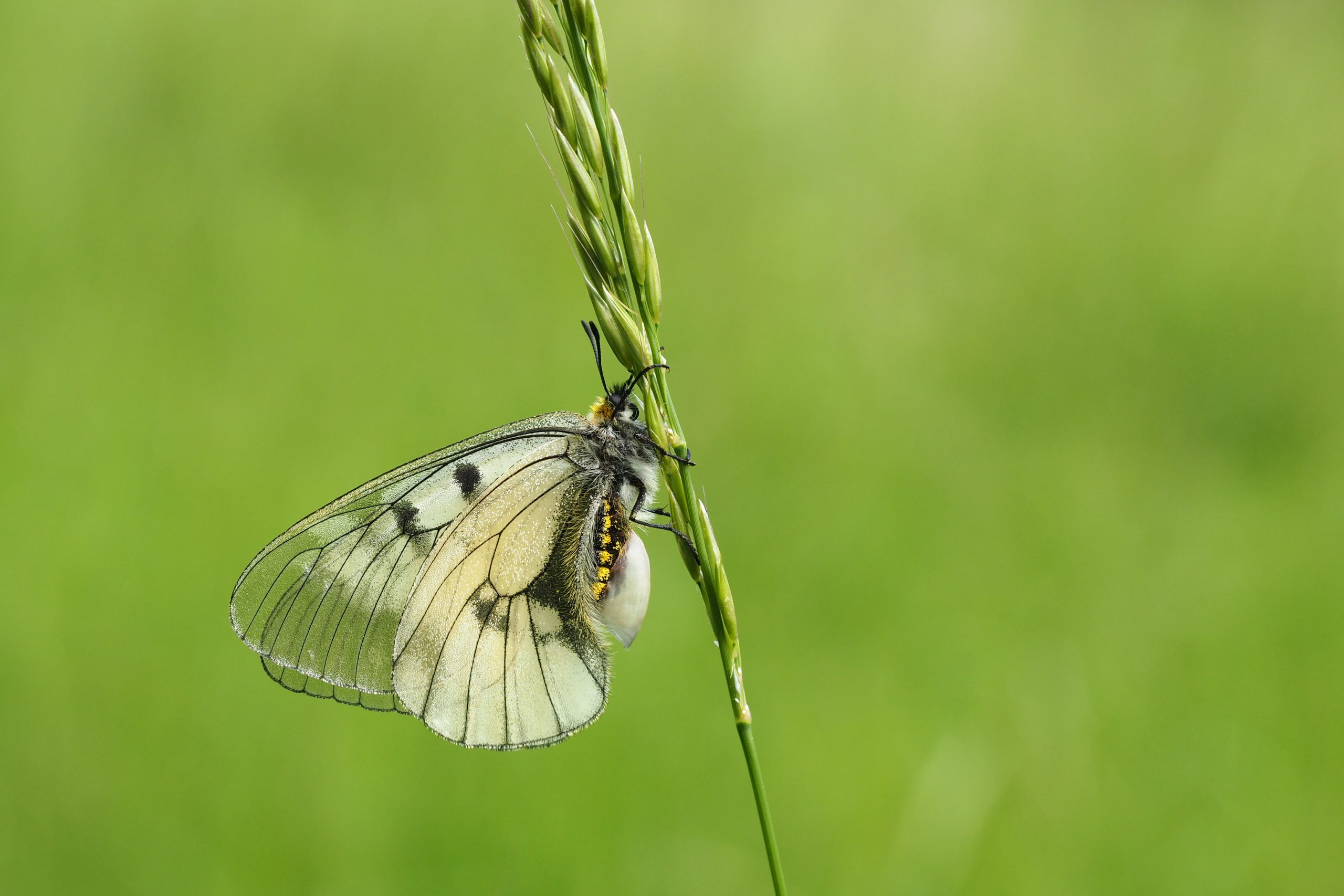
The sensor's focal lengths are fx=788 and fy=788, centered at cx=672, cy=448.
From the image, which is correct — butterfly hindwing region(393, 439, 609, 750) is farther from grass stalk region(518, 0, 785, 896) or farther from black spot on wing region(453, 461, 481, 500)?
grass stalk region(518, 0, 785, 896)

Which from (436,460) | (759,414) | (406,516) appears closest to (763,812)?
(436,460)

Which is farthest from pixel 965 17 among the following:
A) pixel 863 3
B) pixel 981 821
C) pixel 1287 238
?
pixel 981 821

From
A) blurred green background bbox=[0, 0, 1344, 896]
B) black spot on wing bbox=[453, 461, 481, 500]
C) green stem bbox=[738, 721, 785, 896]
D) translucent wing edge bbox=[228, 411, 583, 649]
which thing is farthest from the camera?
blurred green background bbox=[0, 0, 1344, 896]

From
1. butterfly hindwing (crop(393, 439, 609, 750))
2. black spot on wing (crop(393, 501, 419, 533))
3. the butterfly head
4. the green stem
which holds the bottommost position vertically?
the green stem

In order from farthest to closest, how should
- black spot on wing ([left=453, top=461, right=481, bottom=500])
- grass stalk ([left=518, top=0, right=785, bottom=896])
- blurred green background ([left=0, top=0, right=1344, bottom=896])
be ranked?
blurred green background ([left=0, top=0, right=1344, bottom=896]) < black spot on wing ([left=453, top=461, right=481, bottom=500]) < grass stalk ([left=518, top=0, right=785, bottom=896])

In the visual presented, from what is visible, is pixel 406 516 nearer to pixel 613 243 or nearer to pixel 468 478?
pixel 468 478

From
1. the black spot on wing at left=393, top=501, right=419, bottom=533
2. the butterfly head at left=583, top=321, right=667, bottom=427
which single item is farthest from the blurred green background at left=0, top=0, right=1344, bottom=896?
the butterfly head at left=583, top=321, right=667, bottom=427

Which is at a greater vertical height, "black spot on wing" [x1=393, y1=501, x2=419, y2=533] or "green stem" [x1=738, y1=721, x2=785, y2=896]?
"black spot on wing" [x1=393, y1=501, x2=419, y2=533]

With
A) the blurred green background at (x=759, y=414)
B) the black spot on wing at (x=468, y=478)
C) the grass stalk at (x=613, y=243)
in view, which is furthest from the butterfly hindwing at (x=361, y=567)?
the blurred green background at (x=759, y=414)
